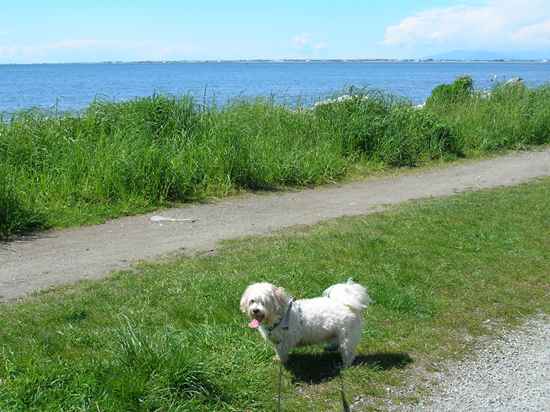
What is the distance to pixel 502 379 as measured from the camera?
5477mm

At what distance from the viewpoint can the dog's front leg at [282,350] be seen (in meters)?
5.39

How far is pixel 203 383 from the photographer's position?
186 inches

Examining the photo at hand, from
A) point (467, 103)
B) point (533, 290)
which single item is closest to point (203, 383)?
point (533, 290)

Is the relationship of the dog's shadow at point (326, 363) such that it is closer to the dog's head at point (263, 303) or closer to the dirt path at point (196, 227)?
the dog's head at point (263, 303)

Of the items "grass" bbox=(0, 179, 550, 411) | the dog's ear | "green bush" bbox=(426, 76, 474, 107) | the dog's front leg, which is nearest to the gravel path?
"grass" bbox=(0, 179, 550, 411)

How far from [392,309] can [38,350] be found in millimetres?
3141

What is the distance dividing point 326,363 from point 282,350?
1.53ft

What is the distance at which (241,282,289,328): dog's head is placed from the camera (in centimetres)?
511

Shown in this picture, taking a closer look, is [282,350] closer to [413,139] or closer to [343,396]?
[343,396]

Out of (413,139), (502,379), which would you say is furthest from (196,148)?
(502,379)

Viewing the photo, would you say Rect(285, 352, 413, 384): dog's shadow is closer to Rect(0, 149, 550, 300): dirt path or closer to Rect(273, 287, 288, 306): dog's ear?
Rect(273, 287, 288, 306): dog's ear

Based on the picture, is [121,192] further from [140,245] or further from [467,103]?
[467,103]

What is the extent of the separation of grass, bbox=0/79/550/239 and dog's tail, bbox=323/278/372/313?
5132mm

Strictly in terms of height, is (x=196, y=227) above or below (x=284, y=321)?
below
